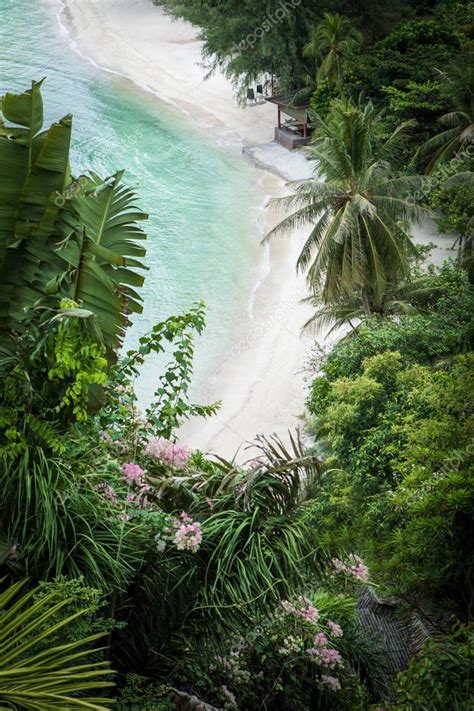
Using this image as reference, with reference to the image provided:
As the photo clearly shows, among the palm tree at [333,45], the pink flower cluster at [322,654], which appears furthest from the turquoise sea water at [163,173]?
the pink flower cluster at [322,654]

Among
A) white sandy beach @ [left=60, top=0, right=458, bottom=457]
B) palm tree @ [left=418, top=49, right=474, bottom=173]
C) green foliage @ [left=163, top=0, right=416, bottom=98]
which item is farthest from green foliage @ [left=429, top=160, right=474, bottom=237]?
green foliage @ [left=163, top=0, right=416, bottom=98]

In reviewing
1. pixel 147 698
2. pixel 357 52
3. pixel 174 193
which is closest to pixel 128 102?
pixel 174 193

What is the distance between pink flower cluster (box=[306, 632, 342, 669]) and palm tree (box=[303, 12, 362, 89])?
29.6 meters

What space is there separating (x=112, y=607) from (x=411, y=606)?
4.06m

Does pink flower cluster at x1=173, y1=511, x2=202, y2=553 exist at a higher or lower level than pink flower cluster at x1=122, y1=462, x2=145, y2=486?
lower

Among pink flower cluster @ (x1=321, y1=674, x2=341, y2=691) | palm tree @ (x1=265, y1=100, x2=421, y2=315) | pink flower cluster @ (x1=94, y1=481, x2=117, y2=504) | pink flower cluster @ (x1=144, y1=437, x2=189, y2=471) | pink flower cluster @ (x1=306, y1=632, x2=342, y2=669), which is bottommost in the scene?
pink flower cluster @ (x1=321, y1=674, x2=341, y2=691)

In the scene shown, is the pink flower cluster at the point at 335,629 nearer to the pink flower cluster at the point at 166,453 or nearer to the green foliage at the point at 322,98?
the pink flower cluster at the point at 166,453

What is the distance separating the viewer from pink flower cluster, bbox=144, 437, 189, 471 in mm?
7898

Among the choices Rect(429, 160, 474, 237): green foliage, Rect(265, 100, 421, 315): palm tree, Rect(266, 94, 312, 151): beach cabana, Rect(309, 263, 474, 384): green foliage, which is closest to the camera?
Rect(309, 263, 474, 384): green foliage

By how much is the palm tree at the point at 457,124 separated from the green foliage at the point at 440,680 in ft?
76.9

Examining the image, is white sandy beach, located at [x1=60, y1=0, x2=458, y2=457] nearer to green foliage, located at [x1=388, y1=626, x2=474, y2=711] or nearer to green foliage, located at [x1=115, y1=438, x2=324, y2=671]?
green foliage, located at [x1=115, y1=438, x2=324, y2=671]

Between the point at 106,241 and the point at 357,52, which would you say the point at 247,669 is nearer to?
the point at 106,241

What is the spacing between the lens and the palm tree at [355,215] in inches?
859

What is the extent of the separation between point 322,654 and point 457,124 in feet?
79.8
